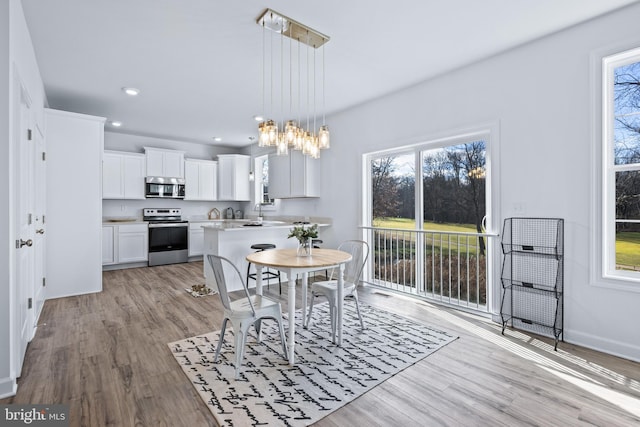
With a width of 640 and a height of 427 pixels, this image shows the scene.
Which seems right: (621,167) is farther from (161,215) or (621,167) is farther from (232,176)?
(161,215)

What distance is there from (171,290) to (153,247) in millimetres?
2189

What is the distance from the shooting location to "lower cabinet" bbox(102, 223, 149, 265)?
→ 5805 mm

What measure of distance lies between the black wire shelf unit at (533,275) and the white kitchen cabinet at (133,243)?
20.1 feet

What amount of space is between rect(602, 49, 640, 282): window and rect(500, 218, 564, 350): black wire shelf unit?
0.35 metres

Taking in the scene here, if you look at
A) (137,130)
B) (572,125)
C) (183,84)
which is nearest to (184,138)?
(137,130)

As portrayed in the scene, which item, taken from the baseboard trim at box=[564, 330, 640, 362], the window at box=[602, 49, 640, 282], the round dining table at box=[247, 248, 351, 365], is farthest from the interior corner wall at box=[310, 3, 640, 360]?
the round dining table at box=[247, 248, 351, 365]

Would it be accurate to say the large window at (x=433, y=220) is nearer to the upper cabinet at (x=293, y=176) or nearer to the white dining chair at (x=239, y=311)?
the upper cabinet at (x=293, y=176)

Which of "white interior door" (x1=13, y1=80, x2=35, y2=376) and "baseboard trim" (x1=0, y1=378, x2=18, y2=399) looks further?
"white interior door" (x1=13, y1=80, x2=35, y2=376)

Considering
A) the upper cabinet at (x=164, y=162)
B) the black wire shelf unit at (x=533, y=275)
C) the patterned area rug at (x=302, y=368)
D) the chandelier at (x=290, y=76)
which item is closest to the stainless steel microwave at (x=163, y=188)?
the upper cabinet at (x=164, y=162)

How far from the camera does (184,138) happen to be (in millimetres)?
6957

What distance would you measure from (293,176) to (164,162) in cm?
292

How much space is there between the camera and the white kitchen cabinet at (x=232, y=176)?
7445 mm

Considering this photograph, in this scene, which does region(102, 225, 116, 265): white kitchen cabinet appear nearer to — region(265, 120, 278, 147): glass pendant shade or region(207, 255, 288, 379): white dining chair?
region(207, 255, 288, 379): white dining chair

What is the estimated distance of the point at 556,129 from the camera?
9.30 feet
